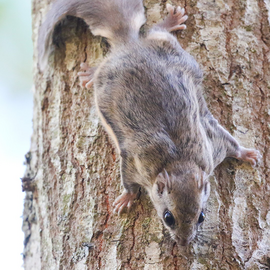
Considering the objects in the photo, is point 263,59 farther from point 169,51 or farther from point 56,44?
point 56,44

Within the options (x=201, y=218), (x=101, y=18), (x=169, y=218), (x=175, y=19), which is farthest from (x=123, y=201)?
(x=101, y=18)

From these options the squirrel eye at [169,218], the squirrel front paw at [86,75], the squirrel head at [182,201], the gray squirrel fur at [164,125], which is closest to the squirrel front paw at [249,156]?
the gray squirrel fur at [164,125]

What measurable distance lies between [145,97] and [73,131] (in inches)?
27.9

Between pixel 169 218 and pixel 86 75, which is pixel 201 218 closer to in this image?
pixel 169 218

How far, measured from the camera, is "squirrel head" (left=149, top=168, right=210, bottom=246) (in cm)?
246

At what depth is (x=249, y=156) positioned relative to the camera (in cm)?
280

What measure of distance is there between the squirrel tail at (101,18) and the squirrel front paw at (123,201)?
4.50 feet

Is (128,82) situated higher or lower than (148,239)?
higher

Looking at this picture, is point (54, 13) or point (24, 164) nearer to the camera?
point (54, 13)

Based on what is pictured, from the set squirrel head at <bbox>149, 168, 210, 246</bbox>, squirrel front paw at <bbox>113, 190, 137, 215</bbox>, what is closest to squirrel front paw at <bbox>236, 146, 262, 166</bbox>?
squirrel head at <bbox>149, 168, 210, 246</bbox>

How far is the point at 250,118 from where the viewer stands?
2.96 metres

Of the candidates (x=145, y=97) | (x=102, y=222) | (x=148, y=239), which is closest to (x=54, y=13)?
(x=145, y=97)

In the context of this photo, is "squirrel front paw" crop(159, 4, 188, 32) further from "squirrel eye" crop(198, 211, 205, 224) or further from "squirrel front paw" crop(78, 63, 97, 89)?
"squirrel eye" crop(198, 211, 205, 224)

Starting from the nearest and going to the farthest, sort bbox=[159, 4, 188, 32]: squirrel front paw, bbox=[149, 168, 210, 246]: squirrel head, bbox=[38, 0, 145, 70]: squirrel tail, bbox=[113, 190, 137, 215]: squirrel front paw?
bbox=[149, 168, 210, 246]: squirrel head, bbox=[113, 190, 137, 215]: squirrel front paw, bbox=[159, 4, 188, 32]: squirrel front paw, bbox=[38, 0, 145, 70]: squirrel tail
